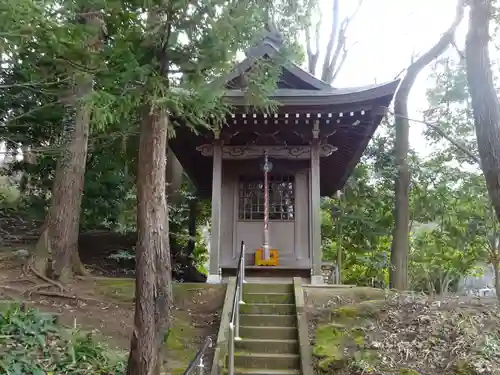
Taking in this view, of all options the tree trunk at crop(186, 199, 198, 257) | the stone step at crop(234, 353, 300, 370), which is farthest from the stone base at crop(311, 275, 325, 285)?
the tree trunk at crop(186, 199, 198, 257)

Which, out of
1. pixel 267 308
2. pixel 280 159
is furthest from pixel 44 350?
pixel 280 159

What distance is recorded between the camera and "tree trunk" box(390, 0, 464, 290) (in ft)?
39.2

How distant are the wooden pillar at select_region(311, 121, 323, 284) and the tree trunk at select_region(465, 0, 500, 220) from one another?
12.1 ft

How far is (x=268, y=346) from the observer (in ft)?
18.7

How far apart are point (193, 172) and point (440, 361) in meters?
8.11

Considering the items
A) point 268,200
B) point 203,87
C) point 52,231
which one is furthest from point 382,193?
point 203,87

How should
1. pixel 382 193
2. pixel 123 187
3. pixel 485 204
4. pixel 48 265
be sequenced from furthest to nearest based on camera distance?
pixel 382 193
pixel 485 204
pixel 123 187
pixel 48 265

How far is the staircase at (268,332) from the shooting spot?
5.41m

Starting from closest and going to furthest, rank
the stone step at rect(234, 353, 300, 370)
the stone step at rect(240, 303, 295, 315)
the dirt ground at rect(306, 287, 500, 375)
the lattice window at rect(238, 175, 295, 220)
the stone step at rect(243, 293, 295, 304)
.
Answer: the dirt ground at rect(306, 287, 500, 375) → the stone step at rect(234, 353, 300, 370) → the stone step at rect(240, 303, 295, 315) → the stone step at rect(243, 293, 295, 304) → the lattice window at rect(238, 175, 295, 220)

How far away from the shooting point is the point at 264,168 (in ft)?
28.5

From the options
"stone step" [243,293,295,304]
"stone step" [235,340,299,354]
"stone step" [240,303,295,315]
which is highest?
"stone step" [243,293,295,304]

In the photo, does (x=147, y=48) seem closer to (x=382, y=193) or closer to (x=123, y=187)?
(x=123, y=187)

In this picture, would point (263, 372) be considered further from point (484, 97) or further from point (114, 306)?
point (484, 97)

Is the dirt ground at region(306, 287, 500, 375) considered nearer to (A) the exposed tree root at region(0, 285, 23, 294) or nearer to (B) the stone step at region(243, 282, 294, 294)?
(B) the stone step at region(243, 282, 294, 294)
